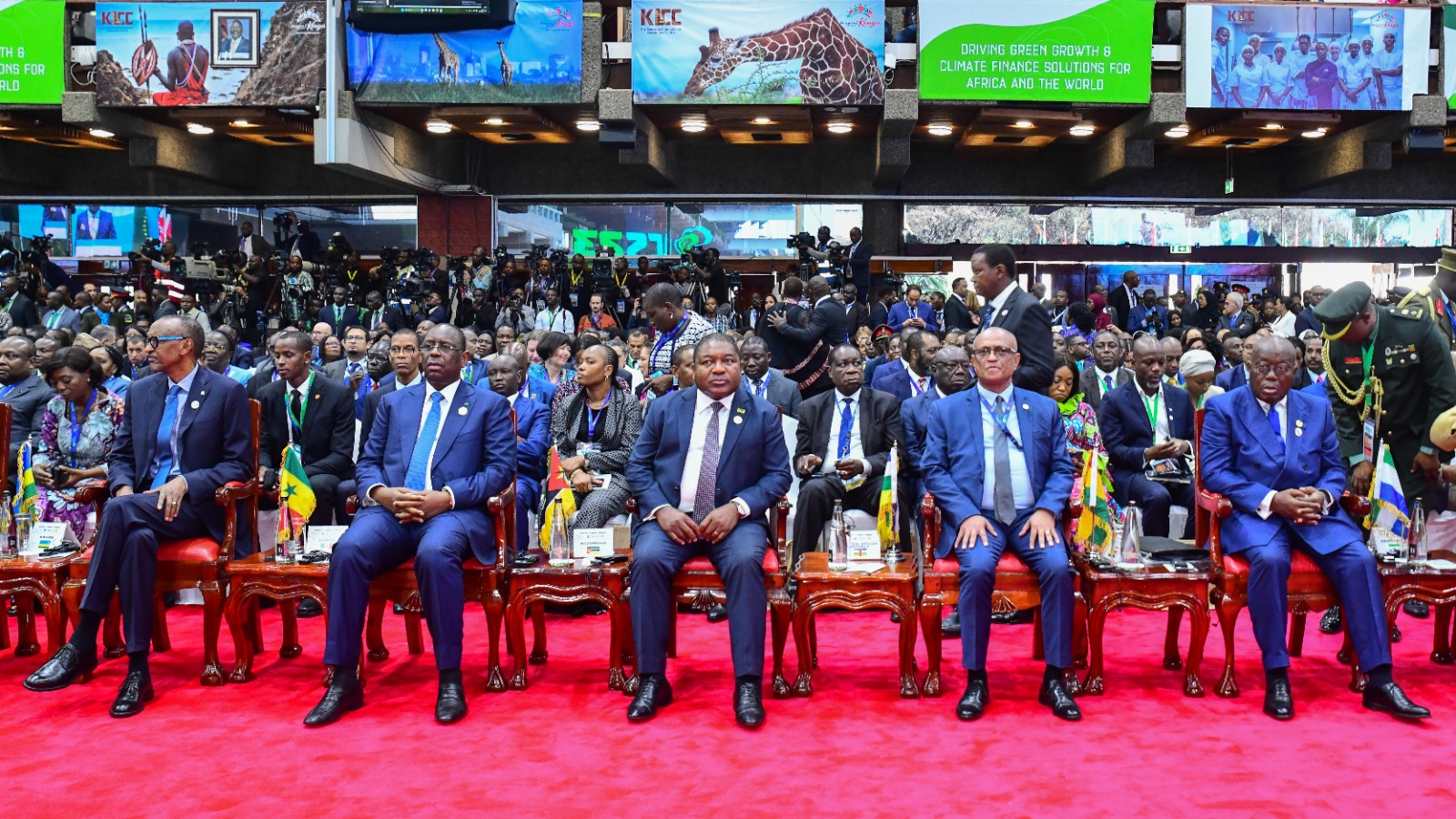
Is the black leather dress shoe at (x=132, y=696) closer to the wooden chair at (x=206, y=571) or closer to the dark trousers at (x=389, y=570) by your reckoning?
the wooden chair at (x=206, y=571)

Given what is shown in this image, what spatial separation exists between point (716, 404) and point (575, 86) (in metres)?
8.41

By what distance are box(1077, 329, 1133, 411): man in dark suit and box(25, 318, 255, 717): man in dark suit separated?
4.34 metres

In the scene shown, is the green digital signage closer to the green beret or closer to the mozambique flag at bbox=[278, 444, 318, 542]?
the green beret

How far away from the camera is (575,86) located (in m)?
12.1

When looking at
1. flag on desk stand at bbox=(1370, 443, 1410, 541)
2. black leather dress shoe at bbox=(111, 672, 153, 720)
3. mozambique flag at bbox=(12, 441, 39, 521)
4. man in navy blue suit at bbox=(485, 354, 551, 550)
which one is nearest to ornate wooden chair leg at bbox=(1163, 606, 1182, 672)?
flag on desk stand at bbox=(1370, 443, 1410, 541)

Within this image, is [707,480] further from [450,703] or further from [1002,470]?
[450,703]

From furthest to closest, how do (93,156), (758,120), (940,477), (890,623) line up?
(93,156) < (758,120) < (890,623) < (940,477)

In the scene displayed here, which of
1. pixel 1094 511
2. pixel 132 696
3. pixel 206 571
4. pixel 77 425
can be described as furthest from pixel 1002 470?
pixel 77 425

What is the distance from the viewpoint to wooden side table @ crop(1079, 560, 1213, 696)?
420 centimetres

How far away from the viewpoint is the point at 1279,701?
13.0ft

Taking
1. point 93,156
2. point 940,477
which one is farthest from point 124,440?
point 93,156

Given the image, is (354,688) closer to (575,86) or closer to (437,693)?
(437,693)

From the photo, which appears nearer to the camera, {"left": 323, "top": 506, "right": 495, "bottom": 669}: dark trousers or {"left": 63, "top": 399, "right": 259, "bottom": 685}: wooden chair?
{"left": 323, "top": 506, "right": 495, "bottom": 669}: dark trousers

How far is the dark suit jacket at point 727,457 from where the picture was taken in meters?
4.43
